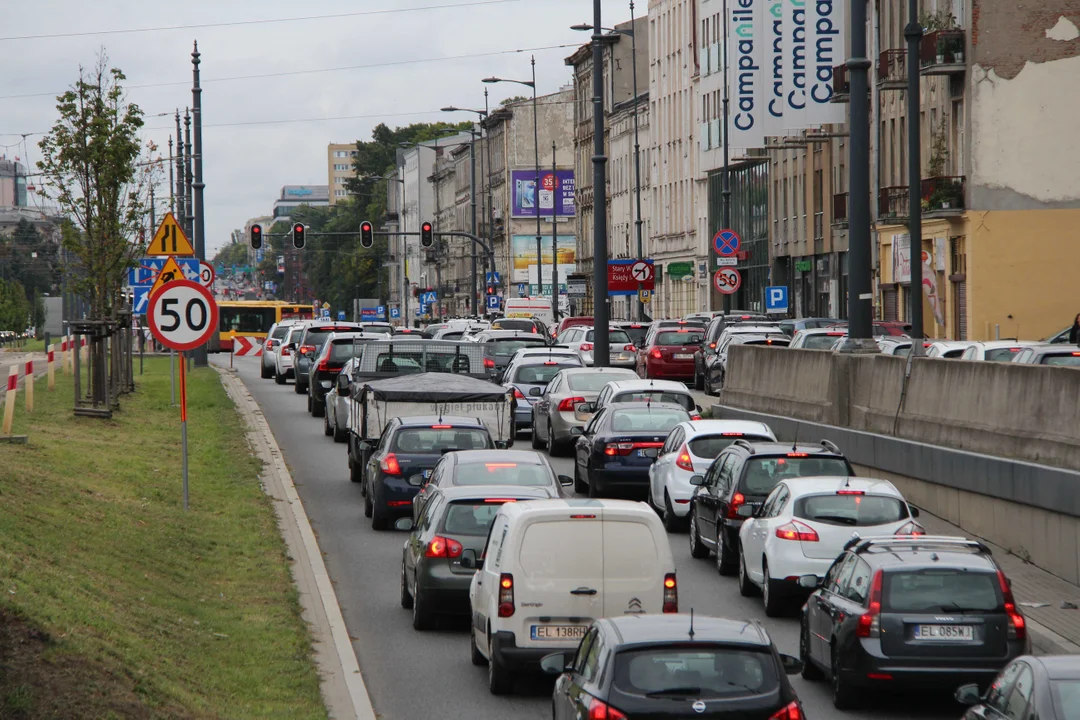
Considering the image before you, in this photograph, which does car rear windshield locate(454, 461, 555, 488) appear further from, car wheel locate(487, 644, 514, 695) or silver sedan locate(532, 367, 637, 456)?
silver sedan locate(532, 367, 637, 456)

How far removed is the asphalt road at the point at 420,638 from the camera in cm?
1217

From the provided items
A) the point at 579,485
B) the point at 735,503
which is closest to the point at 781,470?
the point at 735,503

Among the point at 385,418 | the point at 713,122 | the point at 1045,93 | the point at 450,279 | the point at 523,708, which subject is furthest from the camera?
the point at 450,279

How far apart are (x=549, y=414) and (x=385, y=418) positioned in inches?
229

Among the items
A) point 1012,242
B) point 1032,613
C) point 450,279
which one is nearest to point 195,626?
point 1032,613

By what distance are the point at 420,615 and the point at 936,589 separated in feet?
15.5

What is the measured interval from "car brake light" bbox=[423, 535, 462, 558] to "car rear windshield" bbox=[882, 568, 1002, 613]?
13.4 ft

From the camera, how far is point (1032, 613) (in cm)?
1528

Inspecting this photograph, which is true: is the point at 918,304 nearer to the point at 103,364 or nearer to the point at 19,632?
the point at 103,364

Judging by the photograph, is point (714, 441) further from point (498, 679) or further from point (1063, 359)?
point (498, 679)

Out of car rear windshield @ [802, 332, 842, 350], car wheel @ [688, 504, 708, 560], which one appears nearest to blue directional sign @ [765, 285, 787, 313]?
car rear windshield @ [802, 332, 842, 350]

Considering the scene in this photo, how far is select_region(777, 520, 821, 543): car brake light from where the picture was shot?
15.7 metres

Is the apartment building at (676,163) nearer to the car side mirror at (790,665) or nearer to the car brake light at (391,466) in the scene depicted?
the car brake light at (391,466)

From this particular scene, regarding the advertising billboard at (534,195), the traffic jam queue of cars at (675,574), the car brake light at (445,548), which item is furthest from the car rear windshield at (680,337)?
the advertising billboard at (534,195)
